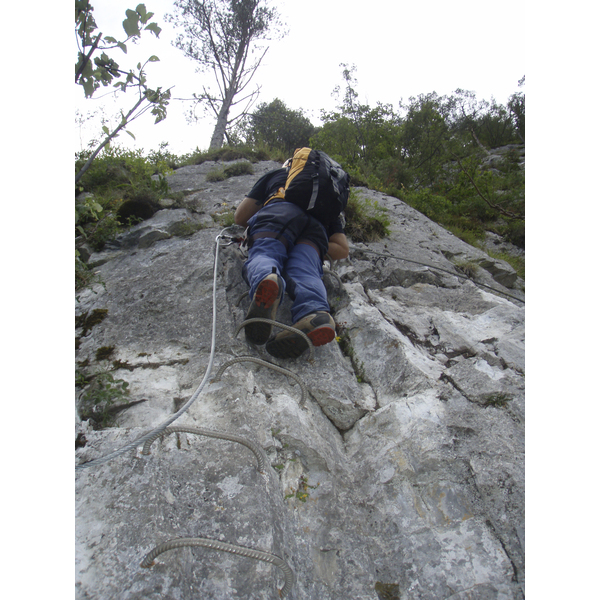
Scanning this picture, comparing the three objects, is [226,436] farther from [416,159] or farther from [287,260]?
[416,159]

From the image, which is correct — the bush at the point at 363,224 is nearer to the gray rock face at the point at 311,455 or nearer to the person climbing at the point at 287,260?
the person climbing at the point at 287,260

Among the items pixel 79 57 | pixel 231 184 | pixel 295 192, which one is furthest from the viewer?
pixel 231 184

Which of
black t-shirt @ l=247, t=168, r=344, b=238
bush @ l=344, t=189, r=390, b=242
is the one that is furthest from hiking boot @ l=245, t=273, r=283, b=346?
bush @ l=344, t=189, r=390, b=242

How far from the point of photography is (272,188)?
373cm

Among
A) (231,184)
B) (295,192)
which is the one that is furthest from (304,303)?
(231,184)

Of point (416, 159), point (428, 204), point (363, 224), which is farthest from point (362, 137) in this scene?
point (363, 224)

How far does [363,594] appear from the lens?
1774 millimetres

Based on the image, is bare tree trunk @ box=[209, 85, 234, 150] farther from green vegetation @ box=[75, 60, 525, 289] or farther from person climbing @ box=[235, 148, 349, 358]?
person climbing @ box=[235, 148, 349, 358]

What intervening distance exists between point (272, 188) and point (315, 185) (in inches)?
23.6

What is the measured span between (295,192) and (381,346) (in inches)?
63.5

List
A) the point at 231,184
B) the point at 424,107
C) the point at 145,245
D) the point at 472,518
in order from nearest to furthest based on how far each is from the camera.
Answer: the point at 472,518
the point at 145,245
the point at 231,184
the point at 424,107

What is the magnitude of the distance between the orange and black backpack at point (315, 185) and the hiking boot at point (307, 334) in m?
1.16

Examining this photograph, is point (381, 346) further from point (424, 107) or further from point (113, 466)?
point (424, 107)

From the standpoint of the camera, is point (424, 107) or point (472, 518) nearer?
point (472, 518)
